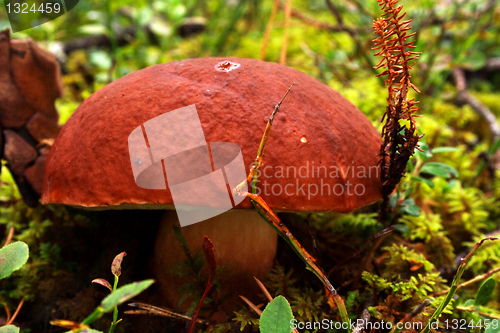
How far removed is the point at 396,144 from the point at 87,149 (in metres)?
0.92

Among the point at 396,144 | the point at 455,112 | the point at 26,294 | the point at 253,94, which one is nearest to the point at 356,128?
the point at 396,144

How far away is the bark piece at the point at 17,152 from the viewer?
130 cm

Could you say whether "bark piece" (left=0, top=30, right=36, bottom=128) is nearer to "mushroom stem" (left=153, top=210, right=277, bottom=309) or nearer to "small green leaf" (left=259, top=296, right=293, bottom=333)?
"mushroom stem" (left=153, top=210, right=277, bottom=309)

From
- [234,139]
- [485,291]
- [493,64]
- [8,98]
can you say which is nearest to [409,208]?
[485,291]

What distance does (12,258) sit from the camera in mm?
812

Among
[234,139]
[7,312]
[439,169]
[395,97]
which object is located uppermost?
[395,97]

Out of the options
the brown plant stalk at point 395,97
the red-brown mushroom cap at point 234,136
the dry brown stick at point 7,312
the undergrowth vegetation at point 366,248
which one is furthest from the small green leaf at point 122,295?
the dry brown stick at point 7,312

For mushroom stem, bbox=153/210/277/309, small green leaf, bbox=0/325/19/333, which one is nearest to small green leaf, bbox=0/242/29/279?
small green leaf, bbox=0/325/19/333

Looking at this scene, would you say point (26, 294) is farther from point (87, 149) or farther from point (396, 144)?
point (396, 144)

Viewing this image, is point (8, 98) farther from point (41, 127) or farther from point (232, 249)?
point (232, 249)

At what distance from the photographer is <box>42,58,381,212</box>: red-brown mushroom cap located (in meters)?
0.87

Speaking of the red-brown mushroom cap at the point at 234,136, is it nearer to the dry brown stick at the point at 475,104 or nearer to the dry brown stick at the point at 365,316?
the dry brown stick at the point at 365,316

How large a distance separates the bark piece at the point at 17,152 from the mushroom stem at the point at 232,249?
2.02 ft

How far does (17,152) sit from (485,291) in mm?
1740
